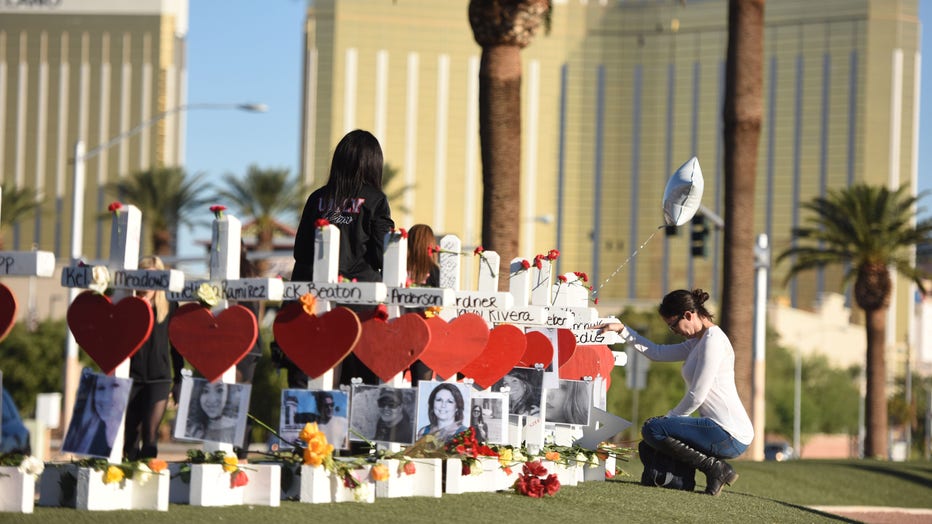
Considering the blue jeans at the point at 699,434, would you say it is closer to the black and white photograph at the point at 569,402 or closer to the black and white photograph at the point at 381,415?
the black and white photograph at the point at 569,402

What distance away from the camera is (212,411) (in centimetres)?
738

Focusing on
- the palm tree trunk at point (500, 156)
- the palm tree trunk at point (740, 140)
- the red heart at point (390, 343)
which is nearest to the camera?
the red heart at point (390, 343)

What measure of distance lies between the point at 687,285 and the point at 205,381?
11969 centimetres

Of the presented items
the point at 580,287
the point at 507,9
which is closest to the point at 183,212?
the point at 507,9

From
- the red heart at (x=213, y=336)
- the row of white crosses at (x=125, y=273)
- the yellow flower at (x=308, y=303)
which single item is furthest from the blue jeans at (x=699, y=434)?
the row of white crosses at (x=125, y=273)

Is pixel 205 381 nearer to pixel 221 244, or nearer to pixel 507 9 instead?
pixel 221 244

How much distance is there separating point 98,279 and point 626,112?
122m

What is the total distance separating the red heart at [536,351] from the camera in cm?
927

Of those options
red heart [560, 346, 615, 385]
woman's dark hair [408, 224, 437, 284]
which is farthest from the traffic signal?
woman's dark hair [408, 224, 437, 284]

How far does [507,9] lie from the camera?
60.6ft

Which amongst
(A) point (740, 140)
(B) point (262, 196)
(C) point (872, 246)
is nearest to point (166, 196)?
(B) point (262, 196)

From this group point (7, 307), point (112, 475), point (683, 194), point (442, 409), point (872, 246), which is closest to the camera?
point (112, 475)

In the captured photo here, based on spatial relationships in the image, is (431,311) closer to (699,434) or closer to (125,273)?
(125,273)

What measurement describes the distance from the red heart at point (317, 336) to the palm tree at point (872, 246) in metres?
32.8
